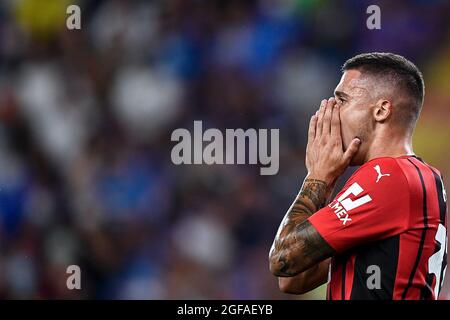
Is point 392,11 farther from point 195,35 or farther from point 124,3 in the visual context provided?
point 124,3

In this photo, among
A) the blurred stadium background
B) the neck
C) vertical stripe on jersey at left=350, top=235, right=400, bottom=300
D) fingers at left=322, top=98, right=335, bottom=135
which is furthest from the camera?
the blurred stadium background

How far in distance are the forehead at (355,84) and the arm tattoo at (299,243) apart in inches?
17.2

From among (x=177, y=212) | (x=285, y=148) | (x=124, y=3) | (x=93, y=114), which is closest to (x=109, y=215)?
(x=177, y=212)

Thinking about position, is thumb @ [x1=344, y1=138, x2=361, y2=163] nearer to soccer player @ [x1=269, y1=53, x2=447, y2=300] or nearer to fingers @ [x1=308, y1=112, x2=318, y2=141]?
soccer player @ [x1=269, y1=53, x2=447, y2=300]

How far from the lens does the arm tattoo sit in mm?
2520

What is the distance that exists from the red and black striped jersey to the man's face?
16cm

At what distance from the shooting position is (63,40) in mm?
5789

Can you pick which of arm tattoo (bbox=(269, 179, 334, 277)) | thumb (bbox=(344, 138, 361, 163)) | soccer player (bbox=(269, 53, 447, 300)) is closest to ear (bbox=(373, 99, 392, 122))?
soccer player (bbox=(269, 53, 447, 300))

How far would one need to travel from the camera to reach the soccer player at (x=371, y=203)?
2467 millimetres

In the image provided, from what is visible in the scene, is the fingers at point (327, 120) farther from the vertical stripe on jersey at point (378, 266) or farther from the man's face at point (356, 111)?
the vertical stripe on jersey at point (378, 266)

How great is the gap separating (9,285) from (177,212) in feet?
4.85

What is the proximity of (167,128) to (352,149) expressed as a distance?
2.82 metres

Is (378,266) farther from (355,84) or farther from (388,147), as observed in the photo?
(355,84)

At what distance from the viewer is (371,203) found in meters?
2.48
